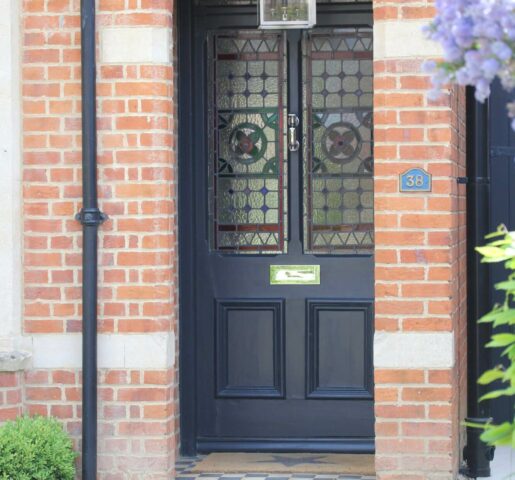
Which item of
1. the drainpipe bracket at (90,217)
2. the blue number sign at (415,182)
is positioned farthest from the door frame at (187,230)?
the blue number sign at (415,182)

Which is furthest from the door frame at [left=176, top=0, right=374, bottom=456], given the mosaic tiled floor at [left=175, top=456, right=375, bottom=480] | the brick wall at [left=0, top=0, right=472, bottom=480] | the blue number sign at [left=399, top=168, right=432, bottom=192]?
the blue number sign at [left=399, top=168, right=432, bottom=192]

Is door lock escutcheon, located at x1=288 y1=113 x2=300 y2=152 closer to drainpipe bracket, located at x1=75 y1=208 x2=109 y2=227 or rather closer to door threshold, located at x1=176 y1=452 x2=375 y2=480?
drainpipe bracket, located at x1=75 y1=208 x2=109 y2=227

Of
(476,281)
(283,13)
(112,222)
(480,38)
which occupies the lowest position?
(476,281)

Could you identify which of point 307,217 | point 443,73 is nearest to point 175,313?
point 307,217

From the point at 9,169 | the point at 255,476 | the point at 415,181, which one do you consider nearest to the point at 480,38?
the point at 415,181

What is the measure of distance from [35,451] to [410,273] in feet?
6.70

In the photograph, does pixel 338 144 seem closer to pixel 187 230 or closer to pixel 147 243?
pixel 187 230

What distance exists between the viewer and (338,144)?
770cm

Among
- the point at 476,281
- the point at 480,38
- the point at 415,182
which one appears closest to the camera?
the point at 480,38

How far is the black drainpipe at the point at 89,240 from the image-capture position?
6.71 metres

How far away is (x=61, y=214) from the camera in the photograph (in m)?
6.84

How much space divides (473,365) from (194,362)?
1693mm

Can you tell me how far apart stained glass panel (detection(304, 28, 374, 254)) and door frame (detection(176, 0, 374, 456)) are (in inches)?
21.8

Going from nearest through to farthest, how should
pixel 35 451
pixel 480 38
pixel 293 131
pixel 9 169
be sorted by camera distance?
1. pixel 480 38
2. pixel 35 451
3. pixel 9 169
4. pixel 293 131
